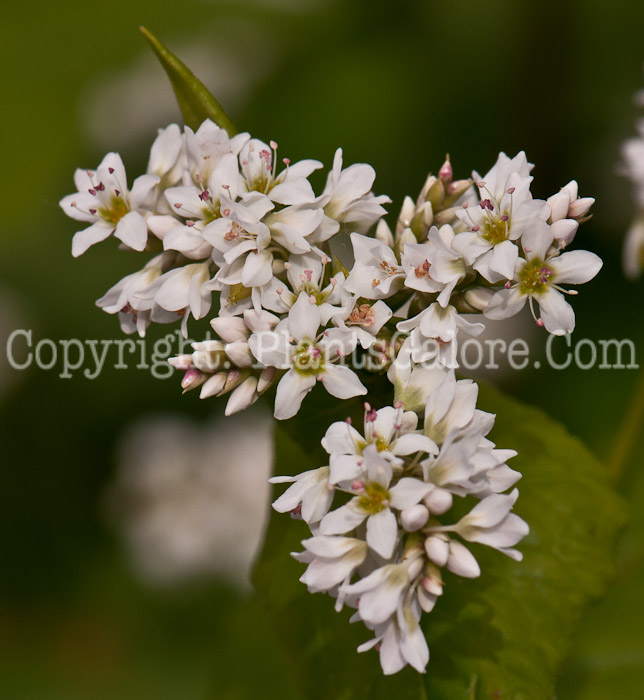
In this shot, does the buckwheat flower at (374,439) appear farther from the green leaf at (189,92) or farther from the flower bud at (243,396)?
the green leaf at (189,92)

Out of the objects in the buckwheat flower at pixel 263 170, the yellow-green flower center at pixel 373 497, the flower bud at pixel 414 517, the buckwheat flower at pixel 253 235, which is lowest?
the flower bud at pixel 414 517

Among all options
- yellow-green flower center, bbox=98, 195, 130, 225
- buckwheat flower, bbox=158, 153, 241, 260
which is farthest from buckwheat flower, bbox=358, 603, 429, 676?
yellow-green flower center, bbox=98, 195, 130, 225

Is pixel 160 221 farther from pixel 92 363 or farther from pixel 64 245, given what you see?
pixel 64 245

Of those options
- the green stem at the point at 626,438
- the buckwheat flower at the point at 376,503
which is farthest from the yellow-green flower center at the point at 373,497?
the green stem at the point at 626,438

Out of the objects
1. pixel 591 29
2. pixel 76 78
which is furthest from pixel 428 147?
pixel 76 78

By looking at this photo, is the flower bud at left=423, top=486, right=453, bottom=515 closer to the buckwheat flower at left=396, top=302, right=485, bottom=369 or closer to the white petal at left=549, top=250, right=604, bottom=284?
the buckwheat flower at left=396, top=302, right=485, bottom=369

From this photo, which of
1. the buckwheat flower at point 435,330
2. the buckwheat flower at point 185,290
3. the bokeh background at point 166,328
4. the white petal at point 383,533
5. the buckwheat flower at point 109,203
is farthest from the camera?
the bokeh background at point 166,328
